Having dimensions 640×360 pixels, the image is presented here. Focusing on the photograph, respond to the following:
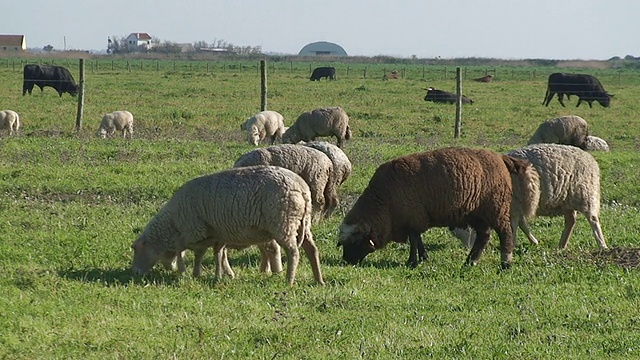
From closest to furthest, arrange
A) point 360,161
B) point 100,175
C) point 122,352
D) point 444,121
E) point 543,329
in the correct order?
point 122,352, point 543,329, point 100,175, point 360,161, point 444,121

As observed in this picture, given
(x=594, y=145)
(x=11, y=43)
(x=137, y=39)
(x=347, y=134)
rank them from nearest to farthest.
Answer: (x=594, y=145)
(x=347, y=134)
(x=11, y=43)
(x=137, y=39)

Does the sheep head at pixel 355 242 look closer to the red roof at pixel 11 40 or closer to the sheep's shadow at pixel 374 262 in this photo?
the sheep's shadow at pixel 374 262

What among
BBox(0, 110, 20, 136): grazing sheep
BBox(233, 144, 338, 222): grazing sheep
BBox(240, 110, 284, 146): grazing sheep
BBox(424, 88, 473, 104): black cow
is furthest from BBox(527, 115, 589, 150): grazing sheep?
BBox(424, 88, 473, 104): black cow

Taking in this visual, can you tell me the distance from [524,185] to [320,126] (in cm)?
1015

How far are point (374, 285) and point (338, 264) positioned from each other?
144 cm

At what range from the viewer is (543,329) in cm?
739

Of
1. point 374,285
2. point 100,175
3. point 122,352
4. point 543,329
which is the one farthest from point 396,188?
point 100,175

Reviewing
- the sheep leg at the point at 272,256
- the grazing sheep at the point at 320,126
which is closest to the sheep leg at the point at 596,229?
the sheep leg at the point at 272,256

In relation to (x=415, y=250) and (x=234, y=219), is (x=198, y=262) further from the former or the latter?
(x=415, y=250)

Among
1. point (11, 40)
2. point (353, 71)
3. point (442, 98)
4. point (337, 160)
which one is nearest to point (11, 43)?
Result: point (11, 40)

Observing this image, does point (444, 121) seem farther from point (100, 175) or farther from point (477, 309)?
point (477, 309)

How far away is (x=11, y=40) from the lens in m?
140

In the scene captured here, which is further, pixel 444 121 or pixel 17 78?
pixel 17 78

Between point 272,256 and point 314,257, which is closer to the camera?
point 314,257
